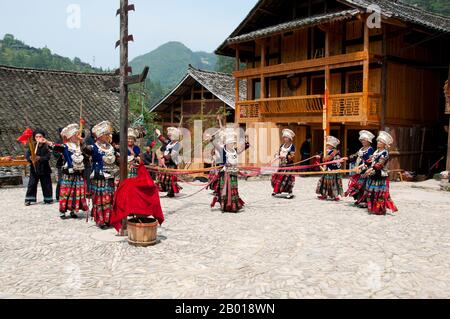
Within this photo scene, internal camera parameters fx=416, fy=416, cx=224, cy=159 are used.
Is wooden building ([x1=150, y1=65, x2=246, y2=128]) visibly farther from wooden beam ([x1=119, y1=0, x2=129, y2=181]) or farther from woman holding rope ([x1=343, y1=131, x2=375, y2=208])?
wooden beam ([x1=119, y1=0, x2=129, y2=181])

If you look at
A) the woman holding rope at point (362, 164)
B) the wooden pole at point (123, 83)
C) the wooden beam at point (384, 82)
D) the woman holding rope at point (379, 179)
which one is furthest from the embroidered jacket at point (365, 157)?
the wooden beam at point (384, 82)

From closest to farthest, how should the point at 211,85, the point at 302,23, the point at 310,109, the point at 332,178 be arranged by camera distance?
the point at 332,178
the point at 302,23
the point at 310,109
the point at 211,85

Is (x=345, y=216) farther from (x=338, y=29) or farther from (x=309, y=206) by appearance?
(x=338, y=29)

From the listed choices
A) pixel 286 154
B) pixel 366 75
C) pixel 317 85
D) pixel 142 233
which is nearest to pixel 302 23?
pixel 366 75

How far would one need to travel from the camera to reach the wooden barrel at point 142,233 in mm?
Answer: 6191

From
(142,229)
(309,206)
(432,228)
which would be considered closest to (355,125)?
(309,206)

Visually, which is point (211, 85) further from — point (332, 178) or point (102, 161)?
point (102, 161)

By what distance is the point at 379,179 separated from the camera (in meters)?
8.88

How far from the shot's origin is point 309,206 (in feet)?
32.6

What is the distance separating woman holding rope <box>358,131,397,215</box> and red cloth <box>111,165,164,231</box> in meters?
4.78

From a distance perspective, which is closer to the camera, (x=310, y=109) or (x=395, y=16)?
(x=395, y=16)

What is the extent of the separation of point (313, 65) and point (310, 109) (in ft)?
6.00

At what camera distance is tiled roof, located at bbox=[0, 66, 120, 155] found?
1662cm

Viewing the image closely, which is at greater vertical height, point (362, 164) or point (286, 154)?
point (286, 154)
